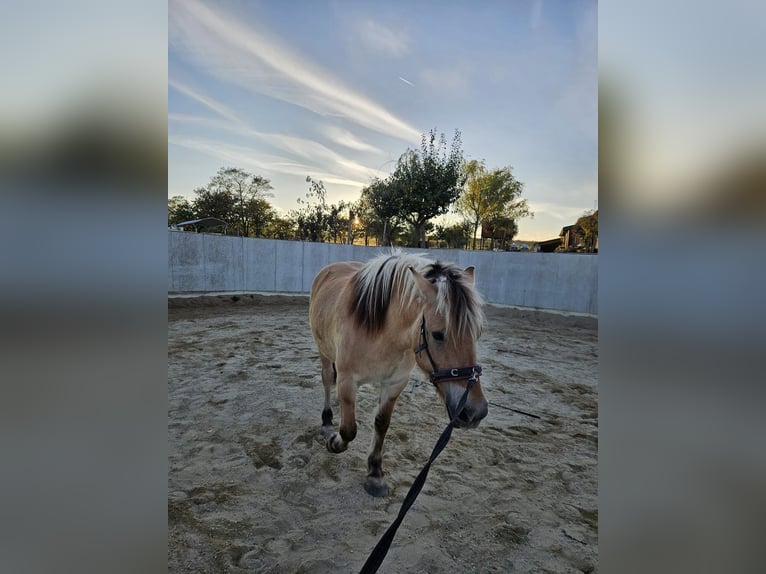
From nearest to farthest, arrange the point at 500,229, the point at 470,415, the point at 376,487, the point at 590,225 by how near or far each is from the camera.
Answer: the point at 470,415 → the point at 376,487 → the point at 590,225 → the point at 500,229

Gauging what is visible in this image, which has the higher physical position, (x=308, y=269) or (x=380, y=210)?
(x=380, y=210)

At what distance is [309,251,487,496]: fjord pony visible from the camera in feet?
5.36

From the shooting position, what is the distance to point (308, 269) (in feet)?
34.6

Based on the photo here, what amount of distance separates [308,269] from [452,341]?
935cm

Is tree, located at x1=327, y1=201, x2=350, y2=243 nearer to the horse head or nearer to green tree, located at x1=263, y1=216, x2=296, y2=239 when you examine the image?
green tree, located at x1=263, y1=216, x2=296, y2=239

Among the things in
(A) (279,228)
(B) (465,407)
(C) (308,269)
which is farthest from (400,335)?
(A) (279,228)

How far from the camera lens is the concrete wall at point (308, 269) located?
321 inches

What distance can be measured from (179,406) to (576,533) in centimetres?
321

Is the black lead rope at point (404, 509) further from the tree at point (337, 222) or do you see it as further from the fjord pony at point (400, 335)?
the tree at point (337, 222)

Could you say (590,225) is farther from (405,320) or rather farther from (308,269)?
(308,269)

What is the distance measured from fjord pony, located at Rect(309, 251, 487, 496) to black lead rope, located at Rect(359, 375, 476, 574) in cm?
3
